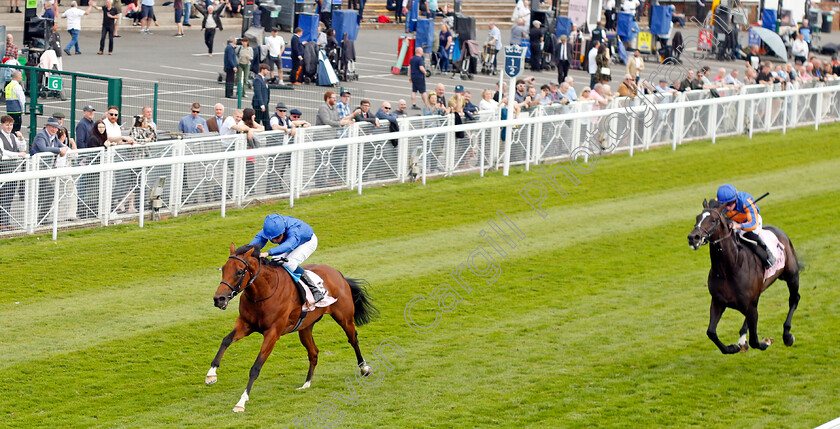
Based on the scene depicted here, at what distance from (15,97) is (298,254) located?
8719 mm

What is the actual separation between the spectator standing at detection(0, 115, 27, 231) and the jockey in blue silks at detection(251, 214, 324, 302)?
197 inches

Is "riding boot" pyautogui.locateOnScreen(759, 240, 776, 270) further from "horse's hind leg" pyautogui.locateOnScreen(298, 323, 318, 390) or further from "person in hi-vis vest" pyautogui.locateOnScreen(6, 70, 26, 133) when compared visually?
"person in hi-vis vest" pyautogui.locateOnScreen(6, 70, 26, 133)

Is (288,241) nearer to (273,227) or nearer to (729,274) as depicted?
(273,227)

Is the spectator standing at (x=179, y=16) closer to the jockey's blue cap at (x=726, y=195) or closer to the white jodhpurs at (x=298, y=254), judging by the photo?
the white jodhpurs at (x=298, y=254)

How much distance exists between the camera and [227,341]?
26.5 ft

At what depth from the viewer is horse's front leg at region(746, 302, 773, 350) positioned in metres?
9.28

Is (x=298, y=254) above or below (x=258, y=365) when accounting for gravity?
above

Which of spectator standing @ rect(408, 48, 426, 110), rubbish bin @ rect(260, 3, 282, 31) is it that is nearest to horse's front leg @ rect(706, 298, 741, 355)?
spectator standing @ rect(408, 48, 426, 110)

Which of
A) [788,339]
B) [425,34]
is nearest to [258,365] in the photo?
[788,339]

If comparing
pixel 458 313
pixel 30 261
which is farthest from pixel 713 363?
pixel 30 261

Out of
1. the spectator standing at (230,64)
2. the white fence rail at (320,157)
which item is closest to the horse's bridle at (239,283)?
the white fence rail at (320,157)

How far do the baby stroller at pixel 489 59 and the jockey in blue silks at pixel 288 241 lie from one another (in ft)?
74.5

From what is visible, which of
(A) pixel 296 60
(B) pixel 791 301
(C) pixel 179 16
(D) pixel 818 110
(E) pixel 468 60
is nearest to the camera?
(B) pixel 791 301

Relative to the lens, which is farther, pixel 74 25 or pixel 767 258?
pixel 74 25
